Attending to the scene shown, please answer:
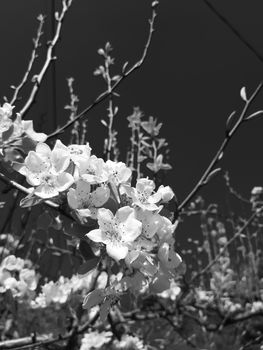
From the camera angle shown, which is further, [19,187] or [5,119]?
[5,119]

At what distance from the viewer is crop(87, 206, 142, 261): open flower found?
0.77 meters

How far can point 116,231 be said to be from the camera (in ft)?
2.51

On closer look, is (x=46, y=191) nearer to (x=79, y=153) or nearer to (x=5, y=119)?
(x=79, y=153)

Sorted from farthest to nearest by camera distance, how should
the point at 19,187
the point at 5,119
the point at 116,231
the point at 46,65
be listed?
1. the point at 46,65
2. the point at 5,119
3. the point at 19,187
4. the point at 116,231

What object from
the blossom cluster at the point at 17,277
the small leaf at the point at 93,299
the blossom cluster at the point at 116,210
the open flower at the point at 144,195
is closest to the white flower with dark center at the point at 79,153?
the blossom cluster at the point at 116,210

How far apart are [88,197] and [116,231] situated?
3.6 inches

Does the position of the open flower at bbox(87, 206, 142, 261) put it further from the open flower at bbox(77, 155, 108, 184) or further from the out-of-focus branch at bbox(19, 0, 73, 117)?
the out-of-focus branch at bbox(19, 0, 73, 117)


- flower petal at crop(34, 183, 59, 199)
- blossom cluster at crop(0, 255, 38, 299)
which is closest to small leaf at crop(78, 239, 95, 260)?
flower petal at crop(34, 183, 59, 199)

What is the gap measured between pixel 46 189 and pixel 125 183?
152mm

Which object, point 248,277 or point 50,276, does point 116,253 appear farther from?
point 248,277

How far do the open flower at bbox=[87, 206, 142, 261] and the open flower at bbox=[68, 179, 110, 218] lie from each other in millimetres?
18

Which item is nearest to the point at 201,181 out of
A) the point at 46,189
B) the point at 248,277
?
the point at 46,189

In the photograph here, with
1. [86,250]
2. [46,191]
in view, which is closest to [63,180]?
[46,191]

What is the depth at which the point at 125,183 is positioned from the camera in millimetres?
864
